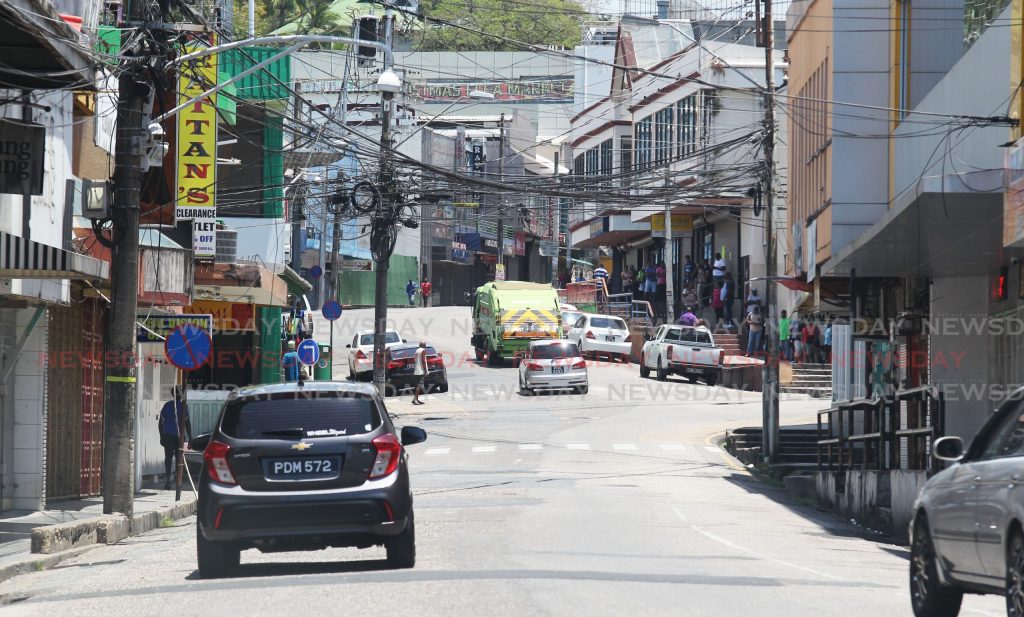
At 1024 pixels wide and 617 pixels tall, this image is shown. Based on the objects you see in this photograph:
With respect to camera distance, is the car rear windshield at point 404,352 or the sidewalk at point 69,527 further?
the car rear windshield at point 404,352

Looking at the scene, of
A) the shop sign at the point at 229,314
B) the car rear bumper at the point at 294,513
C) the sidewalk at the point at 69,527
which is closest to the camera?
the car rear bumper at the point at 294,513

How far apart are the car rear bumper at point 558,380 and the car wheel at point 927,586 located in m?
31.9

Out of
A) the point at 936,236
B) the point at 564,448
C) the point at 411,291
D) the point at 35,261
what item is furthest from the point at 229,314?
the point at 411,291

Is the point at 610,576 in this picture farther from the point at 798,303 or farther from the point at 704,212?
the point at 704,212

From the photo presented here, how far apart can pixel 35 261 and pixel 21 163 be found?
1837mm

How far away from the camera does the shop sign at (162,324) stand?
23.9m

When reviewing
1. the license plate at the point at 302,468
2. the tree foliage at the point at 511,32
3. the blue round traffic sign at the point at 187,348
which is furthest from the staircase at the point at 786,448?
the tree foliage at the point at 511,32

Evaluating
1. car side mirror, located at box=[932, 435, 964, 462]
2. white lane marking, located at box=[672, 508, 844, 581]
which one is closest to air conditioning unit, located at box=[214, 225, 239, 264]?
white lane marking, located at box=[672, 508, 844, 581]

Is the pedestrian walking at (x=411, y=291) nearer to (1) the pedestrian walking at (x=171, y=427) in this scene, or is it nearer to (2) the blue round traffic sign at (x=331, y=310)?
(2) the blue round traffic sign at (x=331, y=310)

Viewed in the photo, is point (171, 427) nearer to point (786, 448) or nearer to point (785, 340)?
point (786, 448)

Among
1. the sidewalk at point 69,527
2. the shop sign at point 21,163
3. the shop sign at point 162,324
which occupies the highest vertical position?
the shop sign at point 21,163

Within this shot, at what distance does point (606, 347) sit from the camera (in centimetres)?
5241

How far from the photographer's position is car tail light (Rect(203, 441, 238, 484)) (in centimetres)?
1184

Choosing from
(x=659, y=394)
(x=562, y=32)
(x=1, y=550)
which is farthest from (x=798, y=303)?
(x=562, y=32)
